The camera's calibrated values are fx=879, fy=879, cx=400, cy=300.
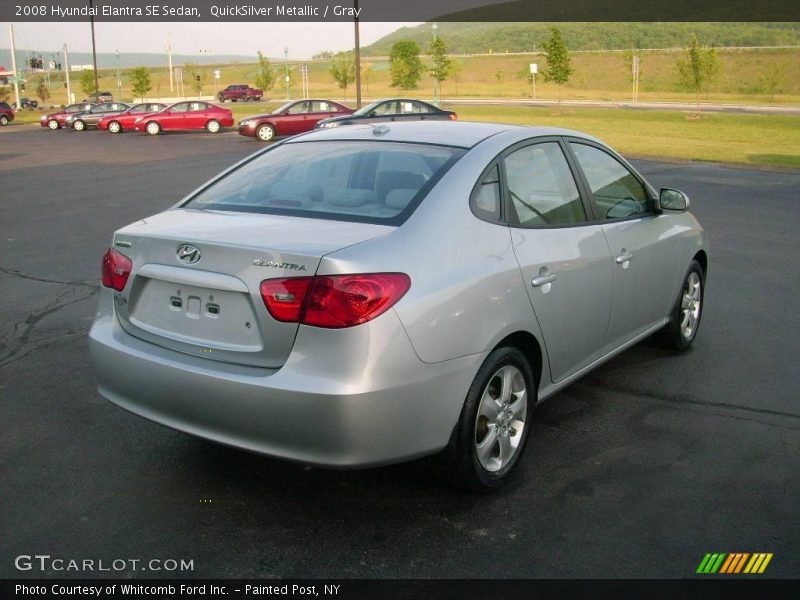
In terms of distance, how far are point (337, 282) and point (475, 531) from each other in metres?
1.22

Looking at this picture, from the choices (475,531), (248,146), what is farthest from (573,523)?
(248,146)

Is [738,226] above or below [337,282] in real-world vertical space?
below

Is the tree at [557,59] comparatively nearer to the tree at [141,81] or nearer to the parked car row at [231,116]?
the parked car row at [231,116]

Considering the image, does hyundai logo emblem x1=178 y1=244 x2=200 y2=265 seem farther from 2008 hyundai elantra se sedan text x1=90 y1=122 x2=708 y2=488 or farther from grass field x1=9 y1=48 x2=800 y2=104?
grass field x1=9 y1=48 x2=800 y2=104

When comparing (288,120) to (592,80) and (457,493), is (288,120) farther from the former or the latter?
(592,80)

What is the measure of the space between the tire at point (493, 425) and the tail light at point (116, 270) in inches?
65.4

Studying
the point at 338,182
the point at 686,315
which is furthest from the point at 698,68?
the point at 338,182

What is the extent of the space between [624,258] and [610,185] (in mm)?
536

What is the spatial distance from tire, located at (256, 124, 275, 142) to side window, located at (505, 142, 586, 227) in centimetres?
2915

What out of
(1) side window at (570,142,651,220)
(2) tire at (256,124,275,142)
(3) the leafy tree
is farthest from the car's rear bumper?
(3) the leafy tree

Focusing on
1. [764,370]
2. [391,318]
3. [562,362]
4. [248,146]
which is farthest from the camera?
[248,146]

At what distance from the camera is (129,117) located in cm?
4225
